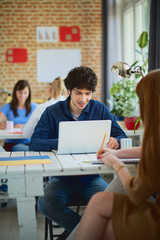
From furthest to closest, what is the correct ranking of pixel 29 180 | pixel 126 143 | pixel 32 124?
pixel 32 124 < pixel 126 143 < pixel 29 180

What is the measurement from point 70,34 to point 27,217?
533 cm

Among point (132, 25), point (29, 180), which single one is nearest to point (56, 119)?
point (29, 180)

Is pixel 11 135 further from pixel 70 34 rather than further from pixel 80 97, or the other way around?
pixel 70 34

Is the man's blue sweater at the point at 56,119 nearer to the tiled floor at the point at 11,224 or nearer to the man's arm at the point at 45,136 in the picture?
the man's arm at the point at 45,136

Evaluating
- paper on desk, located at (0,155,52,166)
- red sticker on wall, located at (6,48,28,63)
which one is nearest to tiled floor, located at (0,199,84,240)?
paper on desk, located at (0,155,52,166)

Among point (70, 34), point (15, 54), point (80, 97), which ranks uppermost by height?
point (70, 34)

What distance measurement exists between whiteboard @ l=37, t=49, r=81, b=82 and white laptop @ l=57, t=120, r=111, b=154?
180 inches

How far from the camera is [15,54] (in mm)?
6852

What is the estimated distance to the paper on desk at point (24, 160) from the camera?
83.7 inches

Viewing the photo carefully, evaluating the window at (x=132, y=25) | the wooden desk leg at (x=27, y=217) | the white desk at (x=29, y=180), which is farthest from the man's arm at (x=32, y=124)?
the window at (x=132, y=25)

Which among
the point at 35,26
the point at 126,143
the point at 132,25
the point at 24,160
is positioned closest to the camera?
the point at 24,160

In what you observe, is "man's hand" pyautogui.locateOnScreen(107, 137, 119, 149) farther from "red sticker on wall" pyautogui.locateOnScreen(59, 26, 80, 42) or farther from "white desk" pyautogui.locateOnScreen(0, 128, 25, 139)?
"red sticker on wall" pyautogui.locateOnScreen(59, 26, 80, 42)

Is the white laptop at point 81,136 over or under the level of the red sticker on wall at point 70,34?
under

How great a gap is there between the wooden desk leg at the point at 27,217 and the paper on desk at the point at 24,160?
0.24m
